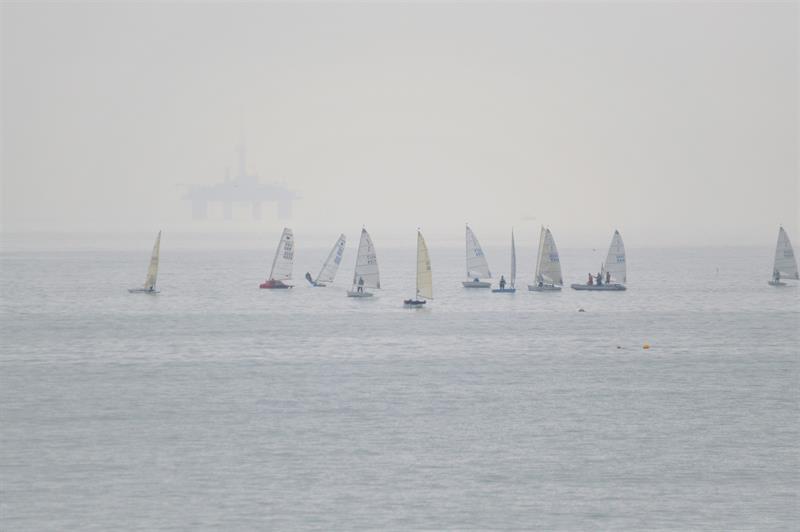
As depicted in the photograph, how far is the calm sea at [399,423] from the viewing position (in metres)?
48.0

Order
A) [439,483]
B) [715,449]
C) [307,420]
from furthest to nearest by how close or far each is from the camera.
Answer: [307,420]
[715,449]
[439,483]

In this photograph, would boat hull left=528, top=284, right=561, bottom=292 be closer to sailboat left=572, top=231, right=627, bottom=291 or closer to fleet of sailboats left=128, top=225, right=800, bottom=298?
fleet of sailboats left=128, top=225, right=800, bottom=298

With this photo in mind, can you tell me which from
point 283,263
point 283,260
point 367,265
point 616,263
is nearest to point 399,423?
point 367,265

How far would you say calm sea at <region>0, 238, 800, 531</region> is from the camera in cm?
4797

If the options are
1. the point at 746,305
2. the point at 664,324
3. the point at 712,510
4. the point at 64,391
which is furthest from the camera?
the point at 746,305

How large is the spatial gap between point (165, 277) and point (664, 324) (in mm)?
100979

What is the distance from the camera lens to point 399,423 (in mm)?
63156

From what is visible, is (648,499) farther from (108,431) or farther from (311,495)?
(108,431)

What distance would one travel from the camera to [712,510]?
4784 centimetres

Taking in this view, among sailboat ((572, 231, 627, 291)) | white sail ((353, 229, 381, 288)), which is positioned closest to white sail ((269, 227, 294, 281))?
white sail ((353, 229, 381, 288))

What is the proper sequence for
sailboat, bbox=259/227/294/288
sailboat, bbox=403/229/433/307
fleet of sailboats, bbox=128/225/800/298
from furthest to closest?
sailboat, bbox=259/227/294/288 < fleet of sailboats, bbox=128/225/800/298 < sailboat, bbox=403/229/433/307

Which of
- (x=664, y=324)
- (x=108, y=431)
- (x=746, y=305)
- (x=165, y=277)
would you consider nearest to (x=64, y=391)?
(x=108, y=431)

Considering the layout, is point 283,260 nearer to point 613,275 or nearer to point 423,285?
point 423,285

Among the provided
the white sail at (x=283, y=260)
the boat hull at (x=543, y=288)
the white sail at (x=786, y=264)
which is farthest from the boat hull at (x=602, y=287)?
the white sail at (x=283, y=260)
